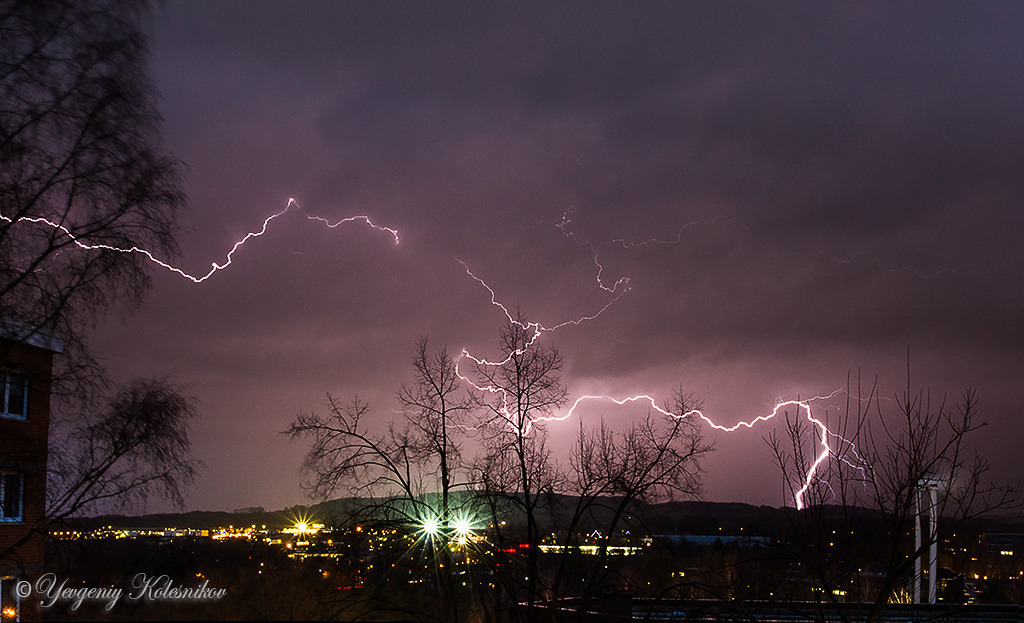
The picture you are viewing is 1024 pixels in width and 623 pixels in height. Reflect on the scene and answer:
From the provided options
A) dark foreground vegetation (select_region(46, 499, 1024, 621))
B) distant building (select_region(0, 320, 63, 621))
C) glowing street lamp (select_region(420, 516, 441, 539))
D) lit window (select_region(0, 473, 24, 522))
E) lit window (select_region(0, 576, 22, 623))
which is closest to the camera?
dark foreground vegetation (select_region(46, 499, 1024, 621))

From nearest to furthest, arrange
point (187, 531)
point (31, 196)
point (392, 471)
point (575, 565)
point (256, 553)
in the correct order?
point (31, 196) → point (575, 565) → point (392, 471) → point (256, 553) → point (187, 531)

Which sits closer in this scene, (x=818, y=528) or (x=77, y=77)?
(x=818, y=528)

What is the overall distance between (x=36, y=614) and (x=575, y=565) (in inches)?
564

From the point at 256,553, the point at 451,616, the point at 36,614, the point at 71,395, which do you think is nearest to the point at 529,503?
the point at 451,616

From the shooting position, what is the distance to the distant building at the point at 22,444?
10.6m

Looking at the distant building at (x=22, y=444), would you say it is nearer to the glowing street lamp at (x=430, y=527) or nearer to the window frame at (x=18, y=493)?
the window frame at (x=18, y=493)

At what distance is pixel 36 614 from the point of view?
2014 cm

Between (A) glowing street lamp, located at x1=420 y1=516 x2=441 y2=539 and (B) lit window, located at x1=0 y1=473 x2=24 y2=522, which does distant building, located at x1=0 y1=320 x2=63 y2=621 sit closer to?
(B) lit window, located at x1=0 y1=473 x2=24 y2=522

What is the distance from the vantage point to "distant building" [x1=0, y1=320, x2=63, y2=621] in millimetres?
10613

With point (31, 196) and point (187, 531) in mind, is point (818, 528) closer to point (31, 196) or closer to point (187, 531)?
point (31, 196)

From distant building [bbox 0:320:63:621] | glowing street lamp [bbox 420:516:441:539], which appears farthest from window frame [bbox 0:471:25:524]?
glowing street lamp [bbox 420:516:441:539]

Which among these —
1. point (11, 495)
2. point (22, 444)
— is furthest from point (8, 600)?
point (22, 444)

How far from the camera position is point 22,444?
467 inches

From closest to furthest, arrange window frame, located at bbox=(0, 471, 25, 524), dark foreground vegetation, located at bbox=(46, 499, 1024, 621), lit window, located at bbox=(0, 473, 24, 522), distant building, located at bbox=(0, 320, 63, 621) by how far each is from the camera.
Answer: dark foreground vegetation, located at bbox=(46, 499, 1024, 621) < distant building, located at bbox=(0, 320, 63, 621) < window frame, located at bbox=(0, 471, 25, 524) < lit window, located at bbox=(0, 473, 24, 522)
